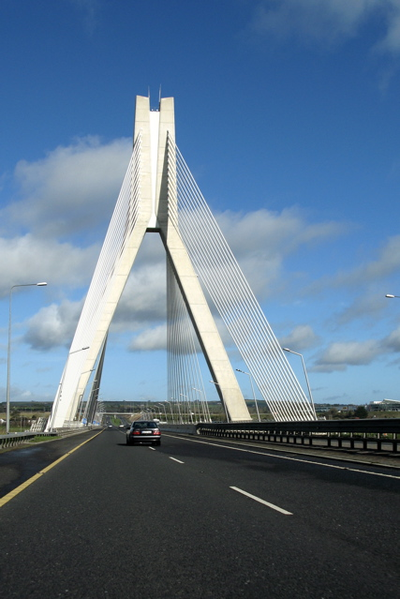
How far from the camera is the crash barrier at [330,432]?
18.1m

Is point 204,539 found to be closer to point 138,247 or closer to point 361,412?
point 138,247

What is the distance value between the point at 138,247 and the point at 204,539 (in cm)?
3320

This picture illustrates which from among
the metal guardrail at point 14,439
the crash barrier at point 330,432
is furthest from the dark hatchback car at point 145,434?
the crash barrier at point 330,432

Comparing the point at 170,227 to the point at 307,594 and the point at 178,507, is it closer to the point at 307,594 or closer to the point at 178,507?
the point at 178,507

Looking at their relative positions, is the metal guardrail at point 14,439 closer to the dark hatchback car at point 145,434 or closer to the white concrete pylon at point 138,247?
the dark hatchback car at point 145,434

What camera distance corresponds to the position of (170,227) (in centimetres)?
3741

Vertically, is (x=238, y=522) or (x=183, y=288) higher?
(x=183, y=288)

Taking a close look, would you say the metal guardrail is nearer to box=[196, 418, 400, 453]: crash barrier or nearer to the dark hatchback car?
the dark hatchback car

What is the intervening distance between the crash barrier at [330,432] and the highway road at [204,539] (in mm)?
7837

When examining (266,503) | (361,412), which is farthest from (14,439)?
(361,412)

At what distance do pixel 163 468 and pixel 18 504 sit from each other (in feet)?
18.9

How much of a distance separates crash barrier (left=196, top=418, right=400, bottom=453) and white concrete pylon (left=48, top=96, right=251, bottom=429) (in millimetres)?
3942

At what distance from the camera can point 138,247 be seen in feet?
125

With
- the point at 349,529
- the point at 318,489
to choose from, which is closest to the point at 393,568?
the point at 349,529
